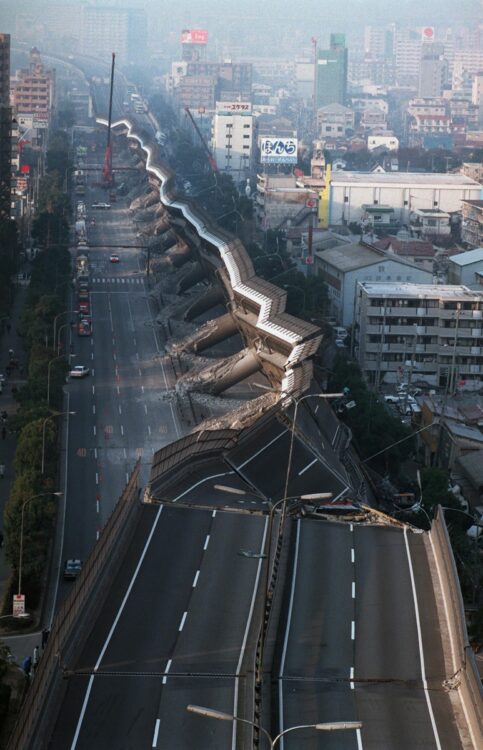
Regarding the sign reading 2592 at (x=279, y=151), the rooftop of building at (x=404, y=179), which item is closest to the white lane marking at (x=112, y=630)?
the rooftop of building at (x=404, y=179)

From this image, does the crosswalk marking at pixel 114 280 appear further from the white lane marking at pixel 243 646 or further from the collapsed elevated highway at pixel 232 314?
the white lane marking at pixel 243 646

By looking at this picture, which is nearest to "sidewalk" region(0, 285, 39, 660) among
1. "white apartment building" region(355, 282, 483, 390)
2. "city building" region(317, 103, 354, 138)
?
"white apartment building" region(355, 282, 483, 390)

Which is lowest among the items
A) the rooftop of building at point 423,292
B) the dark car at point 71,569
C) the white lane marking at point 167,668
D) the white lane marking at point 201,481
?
the dark car at point 71,569

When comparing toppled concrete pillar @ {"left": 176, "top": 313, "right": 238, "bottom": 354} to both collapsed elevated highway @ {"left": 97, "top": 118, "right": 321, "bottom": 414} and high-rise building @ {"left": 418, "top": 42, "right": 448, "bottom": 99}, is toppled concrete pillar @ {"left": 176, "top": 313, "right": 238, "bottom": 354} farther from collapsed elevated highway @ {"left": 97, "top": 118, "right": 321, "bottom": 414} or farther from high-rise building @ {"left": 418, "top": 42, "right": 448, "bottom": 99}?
high-rise building @ {"left": 418, "top": 42, "right": 448, "bottom": 99}

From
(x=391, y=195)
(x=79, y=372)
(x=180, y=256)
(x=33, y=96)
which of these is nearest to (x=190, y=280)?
(x=180, y=256)

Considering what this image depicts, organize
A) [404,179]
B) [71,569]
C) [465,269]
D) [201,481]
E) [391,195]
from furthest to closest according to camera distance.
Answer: [404,179], [391,195], [465,269], [201,481], [71,569]

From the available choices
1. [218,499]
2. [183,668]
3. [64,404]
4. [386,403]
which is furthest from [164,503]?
[386,403]

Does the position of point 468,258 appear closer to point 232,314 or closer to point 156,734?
point 232,314
